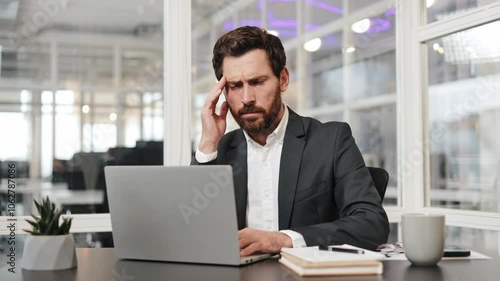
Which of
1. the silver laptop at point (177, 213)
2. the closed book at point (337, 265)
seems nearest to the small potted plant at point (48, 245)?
the silver laptop at point (177, 213)

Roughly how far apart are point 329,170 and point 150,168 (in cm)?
78

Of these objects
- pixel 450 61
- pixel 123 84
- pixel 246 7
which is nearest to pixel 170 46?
pixel 123 84

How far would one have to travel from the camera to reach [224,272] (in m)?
1.23

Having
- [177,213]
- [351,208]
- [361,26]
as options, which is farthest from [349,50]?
[177,213]

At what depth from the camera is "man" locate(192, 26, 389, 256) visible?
1934mm

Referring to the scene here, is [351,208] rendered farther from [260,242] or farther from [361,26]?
[361,26]

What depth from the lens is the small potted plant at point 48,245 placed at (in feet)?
4.37

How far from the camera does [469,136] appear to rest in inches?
108

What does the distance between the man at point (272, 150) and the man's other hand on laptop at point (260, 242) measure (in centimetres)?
40

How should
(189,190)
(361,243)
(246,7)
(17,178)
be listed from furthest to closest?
(246,7)
(17,178)
(361,243)
(189,190)

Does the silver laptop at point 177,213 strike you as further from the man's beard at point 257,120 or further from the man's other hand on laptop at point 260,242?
the man's beard at point 257,120

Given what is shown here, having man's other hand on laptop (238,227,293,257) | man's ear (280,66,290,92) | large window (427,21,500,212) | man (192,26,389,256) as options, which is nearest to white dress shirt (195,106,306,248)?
man (192,26,389,256)

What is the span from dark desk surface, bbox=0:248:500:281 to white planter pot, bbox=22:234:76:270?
0.9 inches

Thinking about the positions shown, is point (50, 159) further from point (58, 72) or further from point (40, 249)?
point (40, 249)
